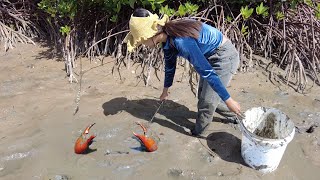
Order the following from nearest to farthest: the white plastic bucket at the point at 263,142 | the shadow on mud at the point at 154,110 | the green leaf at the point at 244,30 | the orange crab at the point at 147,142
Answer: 1. the white plastic bucket at the point at 263,142
2. the orange crab at the point at 147,142
3. the shadow on mud at the point at 154,110
4. the green leaf at the point at 244,30

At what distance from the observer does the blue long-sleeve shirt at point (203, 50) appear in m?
2.40

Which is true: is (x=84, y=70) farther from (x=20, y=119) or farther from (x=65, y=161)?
(x=65, y=161)

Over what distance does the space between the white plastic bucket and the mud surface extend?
0.09m

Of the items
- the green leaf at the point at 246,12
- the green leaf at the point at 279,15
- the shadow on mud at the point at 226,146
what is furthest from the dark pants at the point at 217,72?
the green leaf at the point at 279,15

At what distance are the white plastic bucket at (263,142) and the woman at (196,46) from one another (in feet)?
0.85

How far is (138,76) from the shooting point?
393 centimetres

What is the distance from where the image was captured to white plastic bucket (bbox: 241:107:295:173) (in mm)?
2447

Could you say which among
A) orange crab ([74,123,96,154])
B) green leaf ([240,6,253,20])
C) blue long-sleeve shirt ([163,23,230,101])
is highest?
blue long-sleeve shirt ([163,23,230,101])

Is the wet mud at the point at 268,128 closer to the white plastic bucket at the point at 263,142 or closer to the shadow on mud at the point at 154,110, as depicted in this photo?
the white plastic bucket at the point at 263,142

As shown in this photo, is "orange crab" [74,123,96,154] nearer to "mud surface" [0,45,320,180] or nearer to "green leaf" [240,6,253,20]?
"mud surface" [0,45,320,180]

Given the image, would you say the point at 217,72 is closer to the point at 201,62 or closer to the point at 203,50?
the point at 203,50

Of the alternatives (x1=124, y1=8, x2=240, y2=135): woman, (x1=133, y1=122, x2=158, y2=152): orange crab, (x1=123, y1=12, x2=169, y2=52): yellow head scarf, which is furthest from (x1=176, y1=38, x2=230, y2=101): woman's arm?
(x1=133, y1=122, x2=158, y2=152): orange crab

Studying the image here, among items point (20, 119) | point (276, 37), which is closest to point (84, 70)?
point (20, 119)

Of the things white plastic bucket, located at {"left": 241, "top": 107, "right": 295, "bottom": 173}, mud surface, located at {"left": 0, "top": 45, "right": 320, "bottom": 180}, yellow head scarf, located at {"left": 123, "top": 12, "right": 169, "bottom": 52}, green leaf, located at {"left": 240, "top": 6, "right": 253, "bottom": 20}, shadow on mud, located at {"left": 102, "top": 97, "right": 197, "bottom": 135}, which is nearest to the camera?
yellow head scarf, located at {"left": 123, "top": 12, "right": 169, "bottom": 52}
